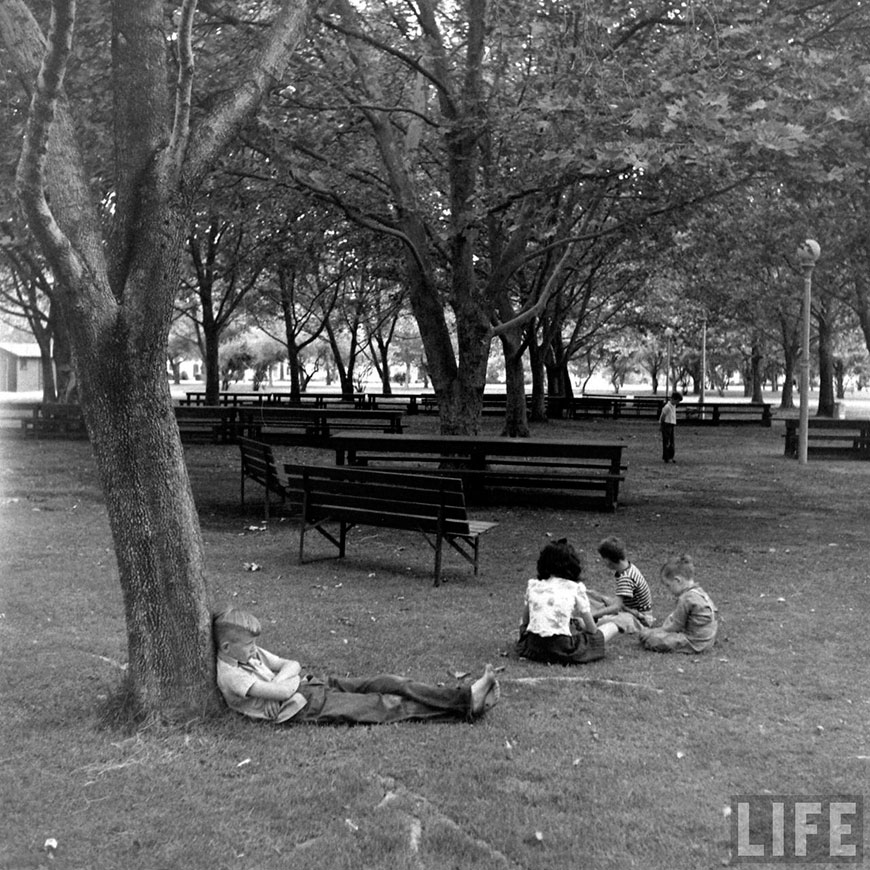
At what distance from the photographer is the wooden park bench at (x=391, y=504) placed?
9.25 metres

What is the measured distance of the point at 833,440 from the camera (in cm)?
2464

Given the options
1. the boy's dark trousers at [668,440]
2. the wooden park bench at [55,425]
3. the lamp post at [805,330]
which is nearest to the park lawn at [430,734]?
the lamp post at [805,330]

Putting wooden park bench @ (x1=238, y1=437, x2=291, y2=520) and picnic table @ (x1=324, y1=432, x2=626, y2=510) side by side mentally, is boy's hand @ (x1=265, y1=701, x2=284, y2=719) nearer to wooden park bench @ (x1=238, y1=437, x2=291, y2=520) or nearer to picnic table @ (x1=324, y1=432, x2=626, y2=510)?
wooden park bench @ (x1=238, y1=437, x2=291, y2=520)

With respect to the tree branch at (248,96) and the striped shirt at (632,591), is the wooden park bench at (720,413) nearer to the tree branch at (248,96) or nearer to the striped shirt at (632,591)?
the striped shirt at (632,591)

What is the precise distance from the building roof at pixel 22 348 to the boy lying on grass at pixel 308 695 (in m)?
62.4

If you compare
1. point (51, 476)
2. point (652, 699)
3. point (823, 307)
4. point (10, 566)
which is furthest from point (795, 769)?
point (823, 307)

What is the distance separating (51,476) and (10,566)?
7.92m

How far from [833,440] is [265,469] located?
16.3m

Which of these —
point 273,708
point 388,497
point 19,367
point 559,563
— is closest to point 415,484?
point 388,497

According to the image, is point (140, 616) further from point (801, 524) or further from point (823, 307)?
point (823, 307)

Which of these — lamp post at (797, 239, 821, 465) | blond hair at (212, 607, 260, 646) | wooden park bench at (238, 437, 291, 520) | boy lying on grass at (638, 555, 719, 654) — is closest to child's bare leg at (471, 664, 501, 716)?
blond hair at (212, 607, 260, 646)

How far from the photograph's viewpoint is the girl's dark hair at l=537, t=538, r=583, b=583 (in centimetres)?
671

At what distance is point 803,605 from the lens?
332 inches

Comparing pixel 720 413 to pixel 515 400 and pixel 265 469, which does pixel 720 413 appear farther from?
pixel 265 469
